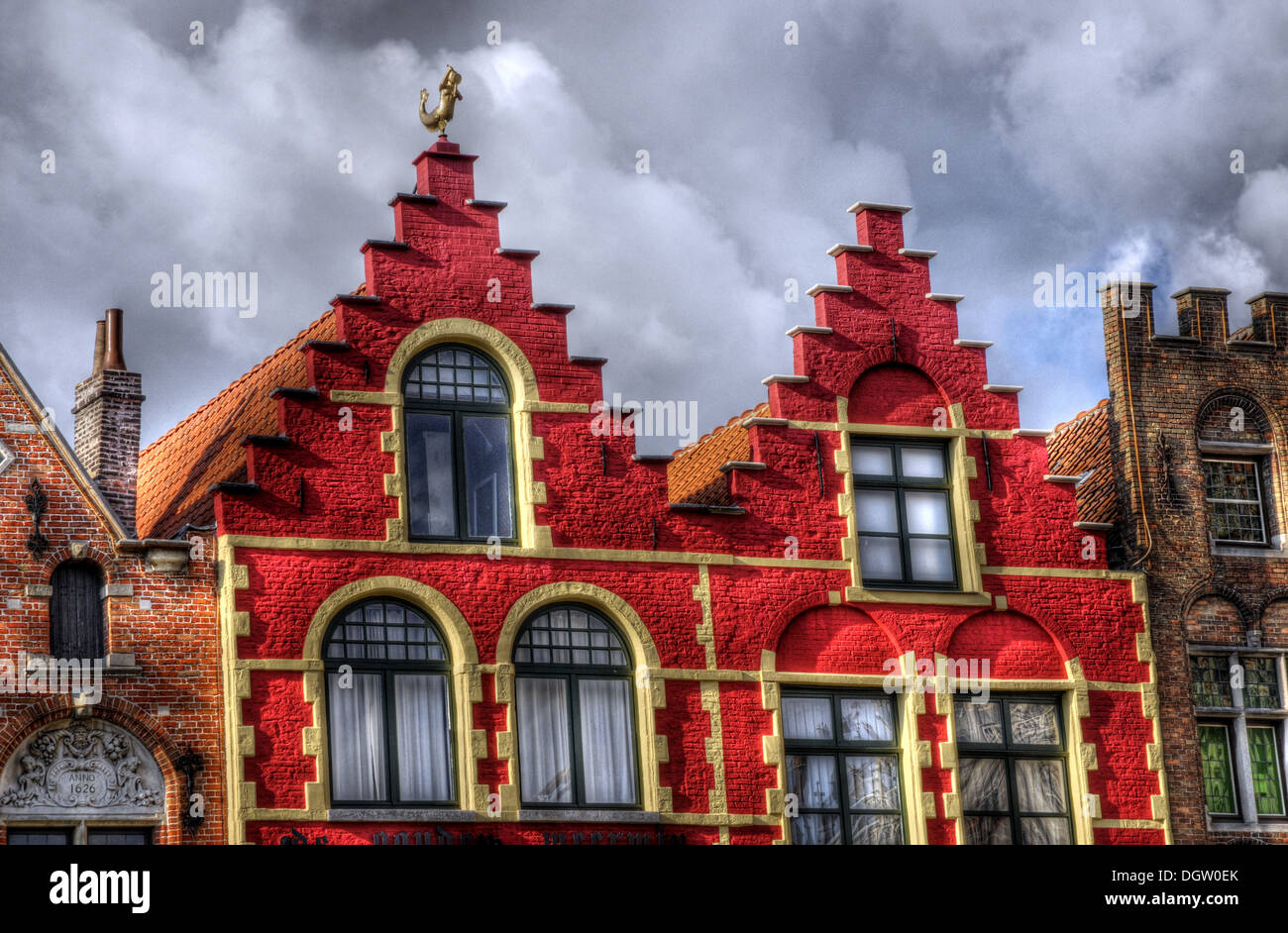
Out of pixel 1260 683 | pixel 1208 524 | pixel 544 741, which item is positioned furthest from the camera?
pixel 1208 524

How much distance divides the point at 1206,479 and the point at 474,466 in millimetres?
8422

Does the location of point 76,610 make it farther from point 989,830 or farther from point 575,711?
point 989,830

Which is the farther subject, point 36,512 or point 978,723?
point 978,723

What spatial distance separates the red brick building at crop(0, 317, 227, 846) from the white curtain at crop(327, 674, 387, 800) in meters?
1.10

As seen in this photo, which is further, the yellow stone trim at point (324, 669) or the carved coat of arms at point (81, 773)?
the yellow stone trim at point (324, 669)

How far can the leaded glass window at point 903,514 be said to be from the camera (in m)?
25.6

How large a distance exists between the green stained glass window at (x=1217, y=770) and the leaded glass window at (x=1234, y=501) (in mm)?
2166

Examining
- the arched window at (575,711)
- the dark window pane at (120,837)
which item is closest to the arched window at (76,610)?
the dark window pane at (120,837)

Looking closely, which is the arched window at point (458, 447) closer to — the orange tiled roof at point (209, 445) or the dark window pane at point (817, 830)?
the orange tiled roof at point (209, 445)

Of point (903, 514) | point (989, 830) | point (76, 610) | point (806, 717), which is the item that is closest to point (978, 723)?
point (989, 830)

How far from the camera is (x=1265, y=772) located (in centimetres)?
2636

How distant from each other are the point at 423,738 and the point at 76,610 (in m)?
3.49
